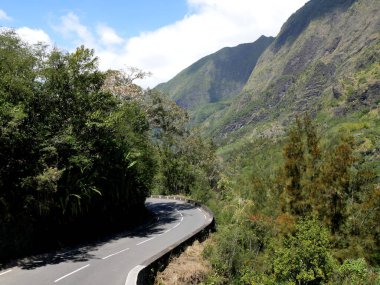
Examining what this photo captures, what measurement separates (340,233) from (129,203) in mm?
13946

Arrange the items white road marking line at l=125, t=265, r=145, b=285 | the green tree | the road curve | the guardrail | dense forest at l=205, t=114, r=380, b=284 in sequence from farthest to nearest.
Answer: dense forest at l=205, t=114, r=380, b=284, the green tree, the guardrail, the road curve, white road marking line at l=125, t=265, r=145, b=285

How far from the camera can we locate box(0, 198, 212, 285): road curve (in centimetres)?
1456

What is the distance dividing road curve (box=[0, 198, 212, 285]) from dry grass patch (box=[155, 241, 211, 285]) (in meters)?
1.00

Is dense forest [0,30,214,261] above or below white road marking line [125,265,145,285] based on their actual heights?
above

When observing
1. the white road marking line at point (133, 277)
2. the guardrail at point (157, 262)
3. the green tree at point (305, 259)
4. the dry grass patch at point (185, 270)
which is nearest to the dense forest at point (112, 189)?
the green tree at point (305, 259)

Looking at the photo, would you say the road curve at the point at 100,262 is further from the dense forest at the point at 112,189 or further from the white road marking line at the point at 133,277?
the dense forest at the point at 112,189

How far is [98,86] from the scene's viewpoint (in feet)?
79.7

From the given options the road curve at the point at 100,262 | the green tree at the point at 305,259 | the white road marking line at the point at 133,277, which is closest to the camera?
the white road marking line at the point at 133,277

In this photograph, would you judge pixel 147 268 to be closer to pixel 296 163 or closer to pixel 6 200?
pixel 6 200

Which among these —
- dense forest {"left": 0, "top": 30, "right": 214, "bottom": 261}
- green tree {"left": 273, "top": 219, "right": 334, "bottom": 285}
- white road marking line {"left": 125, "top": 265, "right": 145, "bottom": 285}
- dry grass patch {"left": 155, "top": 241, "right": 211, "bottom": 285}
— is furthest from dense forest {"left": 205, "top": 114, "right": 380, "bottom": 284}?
dense forest {"left": 0, "top": 30, "right": 214, "bottom": 261}

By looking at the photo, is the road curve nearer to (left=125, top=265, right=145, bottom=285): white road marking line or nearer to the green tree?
(left=125, top=265, right=145, bottom=285): white road marking line

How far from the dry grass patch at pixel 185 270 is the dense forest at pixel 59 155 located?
226 inches

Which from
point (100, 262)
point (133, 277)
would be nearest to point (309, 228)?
point (133, 277)

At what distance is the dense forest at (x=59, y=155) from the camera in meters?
17.8
